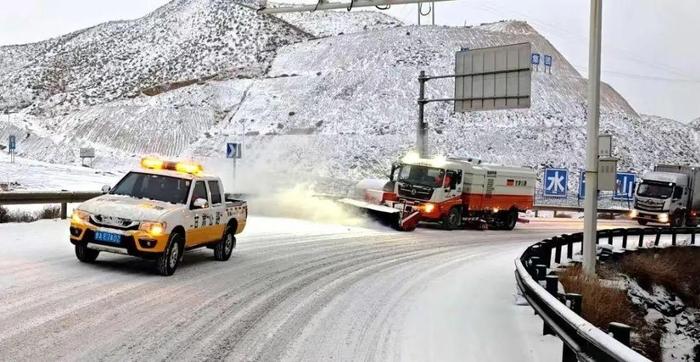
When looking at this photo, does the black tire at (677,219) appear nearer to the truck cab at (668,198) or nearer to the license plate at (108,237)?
the truck cab at (668,198)

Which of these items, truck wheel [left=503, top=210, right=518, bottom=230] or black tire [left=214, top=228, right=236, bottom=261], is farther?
truck wheel [left=503, top=210, right=518, bottom=230]

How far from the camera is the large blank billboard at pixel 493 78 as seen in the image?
2542cm

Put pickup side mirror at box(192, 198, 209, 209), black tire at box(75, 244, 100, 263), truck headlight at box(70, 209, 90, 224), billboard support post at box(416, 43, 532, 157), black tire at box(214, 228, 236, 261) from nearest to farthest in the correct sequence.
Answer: truck headlight at box(70, 209, 90, 224) → black tire at box(75, 244, 100, 263) → pickup side mirror at box(192, 198, 209, 209) → black tire at box(214, 228, 236, 261) → billboard support post at box(416, 43, 532, 157)

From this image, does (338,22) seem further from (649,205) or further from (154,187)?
(154,187)

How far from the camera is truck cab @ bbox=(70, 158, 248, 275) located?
9.43 m

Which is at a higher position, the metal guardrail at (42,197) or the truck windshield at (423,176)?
the truck windshield at (423,176)

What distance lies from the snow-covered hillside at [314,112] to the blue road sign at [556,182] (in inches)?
697

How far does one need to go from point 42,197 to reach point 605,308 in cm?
1382

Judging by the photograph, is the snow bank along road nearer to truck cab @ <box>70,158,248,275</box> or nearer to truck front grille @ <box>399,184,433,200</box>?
truck cab @ <box>70,158,248,275</box>

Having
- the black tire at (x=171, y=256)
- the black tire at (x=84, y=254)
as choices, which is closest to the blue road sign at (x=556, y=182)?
the black tire at (x=171, y=256)

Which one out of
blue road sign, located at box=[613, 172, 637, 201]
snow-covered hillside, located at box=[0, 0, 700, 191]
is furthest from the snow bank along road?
snow-covered hillside, located at box=[0, 0, 700, 191]

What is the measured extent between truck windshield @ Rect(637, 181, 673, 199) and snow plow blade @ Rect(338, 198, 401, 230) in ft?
63.5

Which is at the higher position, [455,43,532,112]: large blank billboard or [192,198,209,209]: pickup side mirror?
[455,43,532,112]: large blank billboard

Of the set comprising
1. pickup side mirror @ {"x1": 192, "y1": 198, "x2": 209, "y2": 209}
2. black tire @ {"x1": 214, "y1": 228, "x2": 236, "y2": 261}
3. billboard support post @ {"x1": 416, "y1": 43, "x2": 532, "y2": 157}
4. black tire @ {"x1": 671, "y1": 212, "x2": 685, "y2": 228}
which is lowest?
black tire @ {"x1": 671, "y1": 212, "x2": 685, "y2": 228}
